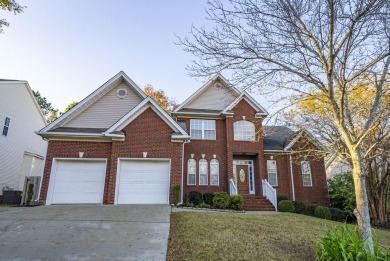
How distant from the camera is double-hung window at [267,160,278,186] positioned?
51.8ft

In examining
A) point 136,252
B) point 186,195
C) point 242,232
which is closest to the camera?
point 136,252

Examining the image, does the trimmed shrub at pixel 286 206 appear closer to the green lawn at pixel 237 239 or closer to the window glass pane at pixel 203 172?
the window glass pane at pixel 203 172

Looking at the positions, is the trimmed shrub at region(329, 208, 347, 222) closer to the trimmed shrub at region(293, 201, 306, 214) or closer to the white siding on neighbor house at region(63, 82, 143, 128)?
the trimmed shrub at region(293, 201, 306, 214)

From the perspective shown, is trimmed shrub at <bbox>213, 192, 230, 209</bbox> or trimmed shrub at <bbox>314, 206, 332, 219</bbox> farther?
trimmed shrub at <bbox>314, 206, 332, 219</bbox>

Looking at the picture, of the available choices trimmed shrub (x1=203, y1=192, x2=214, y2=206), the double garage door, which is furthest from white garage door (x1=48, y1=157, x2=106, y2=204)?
trimmed shrub (x1=203, y1=192, x2=214, y2=206)

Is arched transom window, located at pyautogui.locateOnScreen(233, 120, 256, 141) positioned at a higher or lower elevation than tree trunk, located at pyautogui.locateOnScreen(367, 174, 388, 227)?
higher

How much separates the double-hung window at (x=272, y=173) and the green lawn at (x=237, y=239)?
25.0 ft

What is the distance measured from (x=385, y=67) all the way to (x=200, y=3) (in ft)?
16.2

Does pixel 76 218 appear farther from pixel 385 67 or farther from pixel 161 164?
pixel 385 67

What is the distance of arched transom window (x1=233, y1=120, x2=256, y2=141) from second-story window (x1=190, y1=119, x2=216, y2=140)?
1559mm

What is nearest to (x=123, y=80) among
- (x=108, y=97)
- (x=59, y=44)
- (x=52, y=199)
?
(x=108, y=97)

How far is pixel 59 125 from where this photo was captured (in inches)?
502

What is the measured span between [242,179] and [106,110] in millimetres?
9877

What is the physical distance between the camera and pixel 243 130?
15883mm
